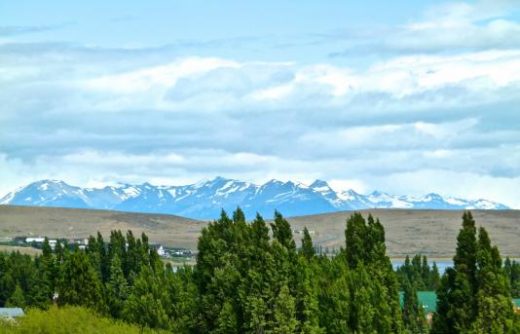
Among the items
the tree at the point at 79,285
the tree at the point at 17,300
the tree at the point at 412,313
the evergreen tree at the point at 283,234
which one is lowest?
the tree at the point at 412,313

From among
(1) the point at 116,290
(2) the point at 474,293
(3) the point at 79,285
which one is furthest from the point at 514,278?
(2) the point at 474,293

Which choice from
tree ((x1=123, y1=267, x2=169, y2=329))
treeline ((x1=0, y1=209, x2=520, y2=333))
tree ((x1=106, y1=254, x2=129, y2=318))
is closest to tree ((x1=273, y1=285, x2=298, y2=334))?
treeline ((x1=0, y1=209, x2=520, y2=333))

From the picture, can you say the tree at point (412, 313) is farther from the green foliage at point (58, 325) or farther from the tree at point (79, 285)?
the green foliage at point (58, 325)

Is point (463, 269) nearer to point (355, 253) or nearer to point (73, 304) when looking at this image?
point (355, 253)

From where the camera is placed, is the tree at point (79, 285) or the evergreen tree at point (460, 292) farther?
the tree at point (79, 285)

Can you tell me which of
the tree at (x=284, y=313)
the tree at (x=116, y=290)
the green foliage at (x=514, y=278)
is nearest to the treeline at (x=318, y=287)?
the tree at (x=284, y=313)

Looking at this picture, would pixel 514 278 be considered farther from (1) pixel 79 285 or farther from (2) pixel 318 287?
(2) pixel 318 287

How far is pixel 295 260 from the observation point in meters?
91.5

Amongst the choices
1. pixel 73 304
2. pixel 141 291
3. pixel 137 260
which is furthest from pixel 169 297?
pixel 137 260

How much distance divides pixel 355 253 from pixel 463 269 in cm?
1395

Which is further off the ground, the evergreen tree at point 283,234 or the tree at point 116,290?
the evergreen tree at point 283,234

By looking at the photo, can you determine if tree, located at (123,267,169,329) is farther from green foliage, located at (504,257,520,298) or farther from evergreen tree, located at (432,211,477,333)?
green foliage, located at (504,257,520,298)

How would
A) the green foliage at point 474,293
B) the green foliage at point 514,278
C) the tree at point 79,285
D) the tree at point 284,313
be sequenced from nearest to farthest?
1. the tree at point 284,313
2. the green foliage at point 474,293
3. the tree at point 79,285
4. the green foliage at point 514,278

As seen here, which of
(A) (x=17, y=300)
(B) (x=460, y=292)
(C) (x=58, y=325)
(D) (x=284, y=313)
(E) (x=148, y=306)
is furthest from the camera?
(A) (x=17, y=300)
